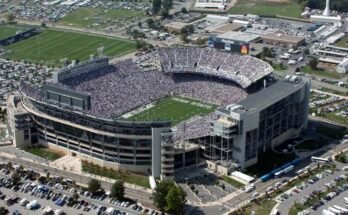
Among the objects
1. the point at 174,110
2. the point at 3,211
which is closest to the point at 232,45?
the point at 174,110

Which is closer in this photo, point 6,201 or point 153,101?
point 6,201

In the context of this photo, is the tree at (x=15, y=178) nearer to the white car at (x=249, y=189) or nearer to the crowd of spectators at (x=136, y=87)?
the crowd of spectators at (x=136, y=87)

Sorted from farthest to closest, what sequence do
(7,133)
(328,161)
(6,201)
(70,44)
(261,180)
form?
(70,44) → (7,133) → (328,161) → (261,180) → (6,201)

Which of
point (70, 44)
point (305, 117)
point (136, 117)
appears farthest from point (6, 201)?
point (70, 44)

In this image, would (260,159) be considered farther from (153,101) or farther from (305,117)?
(153,101)

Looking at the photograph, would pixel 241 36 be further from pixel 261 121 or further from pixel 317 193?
pixel 317 193

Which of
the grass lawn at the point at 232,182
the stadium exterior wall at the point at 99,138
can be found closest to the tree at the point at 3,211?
the stadium exterior wall at the point at 99,138
